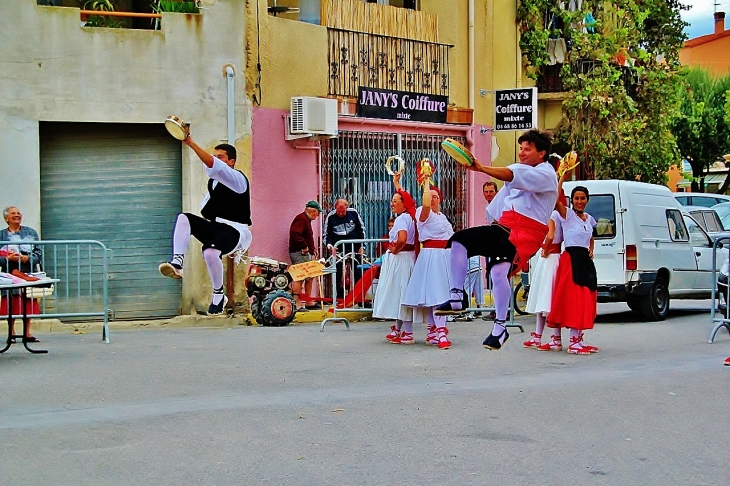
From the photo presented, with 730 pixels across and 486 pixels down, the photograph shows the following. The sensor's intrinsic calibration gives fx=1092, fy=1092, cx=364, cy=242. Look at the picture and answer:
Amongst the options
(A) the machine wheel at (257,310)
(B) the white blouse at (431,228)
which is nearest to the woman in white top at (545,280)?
(B) the white blouse at (431,228)

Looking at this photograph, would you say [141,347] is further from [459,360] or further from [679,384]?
[679,384]

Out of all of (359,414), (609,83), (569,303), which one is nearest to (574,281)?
(569,303)

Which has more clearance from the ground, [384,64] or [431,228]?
[384,64]

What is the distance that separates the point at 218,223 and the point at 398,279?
3.44 metres

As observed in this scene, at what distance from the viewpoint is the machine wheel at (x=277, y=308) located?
53.4ft

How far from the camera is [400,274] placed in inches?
541

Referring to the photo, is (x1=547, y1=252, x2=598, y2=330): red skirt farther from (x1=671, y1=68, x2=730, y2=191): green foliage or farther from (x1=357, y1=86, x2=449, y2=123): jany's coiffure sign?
(x1=671, y1=68, x2=730, y2=191): green foliage

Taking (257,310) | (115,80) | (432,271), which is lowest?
(257,310)

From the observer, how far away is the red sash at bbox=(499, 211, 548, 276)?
32.3 feet

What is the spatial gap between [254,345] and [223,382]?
3321mm

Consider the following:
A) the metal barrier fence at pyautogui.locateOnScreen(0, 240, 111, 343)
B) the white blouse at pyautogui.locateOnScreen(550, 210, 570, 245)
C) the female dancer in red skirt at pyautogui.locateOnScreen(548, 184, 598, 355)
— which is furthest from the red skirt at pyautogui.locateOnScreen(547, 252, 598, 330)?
the metal barrier fence at pyautogui.locateOnScreen(0, 240, 111, 343)

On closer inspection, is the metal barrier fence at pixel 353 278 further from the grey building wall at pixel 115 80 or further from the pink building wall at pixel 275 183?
the grey building wall at pixel 115 80

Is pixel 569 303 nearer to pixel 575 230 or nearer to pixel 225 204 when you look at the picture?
pixel 575 230

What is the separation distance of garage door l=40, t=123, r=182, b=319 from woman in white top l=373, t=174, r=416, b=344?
16.0 ft
